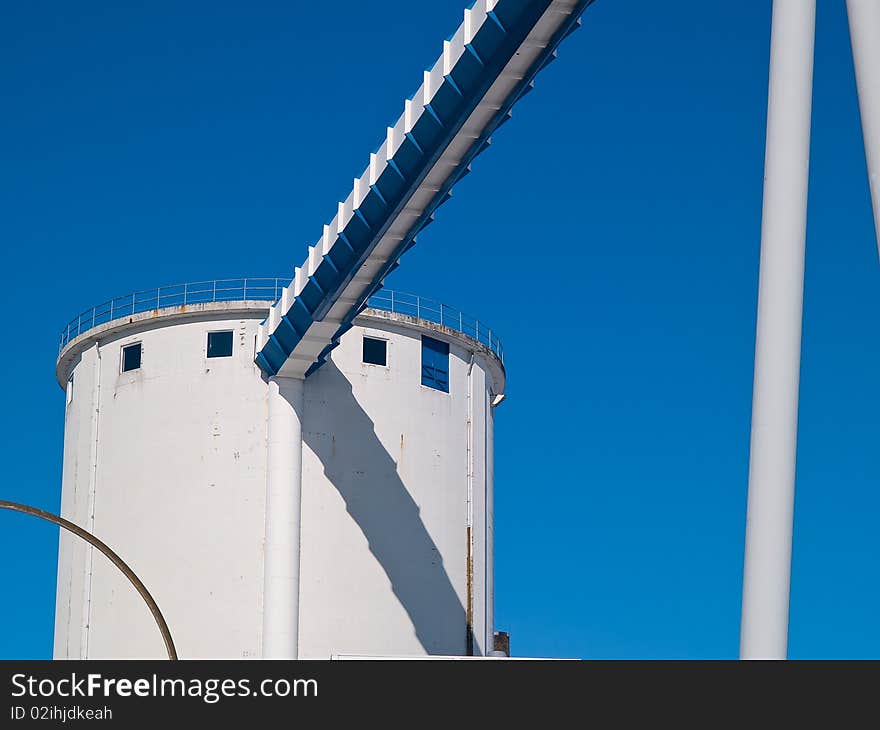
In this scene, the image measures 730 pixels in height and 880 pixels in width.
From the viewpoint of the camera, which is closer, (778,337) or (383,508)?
(778,337)

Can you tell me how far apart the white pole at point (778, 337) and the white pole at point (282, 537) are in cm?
Answer: 2242

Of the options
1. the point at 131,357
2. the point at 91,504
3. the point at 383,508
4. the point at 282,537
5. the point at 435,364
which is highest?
the point at 435,364

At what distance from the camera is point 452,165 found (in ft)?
121

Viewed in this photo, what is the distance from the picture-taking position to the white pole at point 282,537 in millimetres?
42969

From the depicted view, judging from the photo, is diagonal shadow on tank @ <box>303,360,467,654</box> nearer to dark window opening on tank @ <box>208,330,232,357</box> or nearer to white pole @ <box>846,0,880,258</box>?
dark window opening on tank @ <box>208,330,232,357</box>

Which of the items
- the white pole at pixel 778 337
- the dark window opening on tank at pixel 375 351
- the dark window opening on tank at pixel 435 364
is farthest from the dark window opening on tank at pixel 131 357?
the white pole at pixel 778 337

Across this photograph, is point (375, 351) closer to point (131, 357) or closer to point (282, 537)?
point (282, 537)

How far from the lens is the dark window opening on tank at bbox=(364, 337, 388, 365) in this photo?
4731 cm

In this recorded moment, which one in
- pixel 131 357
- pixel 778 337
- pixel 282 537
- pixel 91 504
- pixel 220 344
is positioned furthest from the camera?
pixel 131 357

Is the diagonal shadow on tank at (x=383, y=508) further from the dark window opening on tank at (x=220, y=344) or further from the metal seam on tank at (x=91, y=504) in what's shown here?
the metal seam on tank at (x=91, y=504)

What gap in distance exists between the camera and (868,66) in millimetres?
23125

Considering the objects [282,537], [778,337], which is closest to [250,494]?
[282,537]

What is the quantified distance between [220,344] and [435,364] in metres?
6.47

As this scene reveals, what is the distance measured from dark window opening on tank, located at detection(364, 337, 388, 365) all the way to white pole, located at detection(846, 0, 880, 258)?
25.5 meters
